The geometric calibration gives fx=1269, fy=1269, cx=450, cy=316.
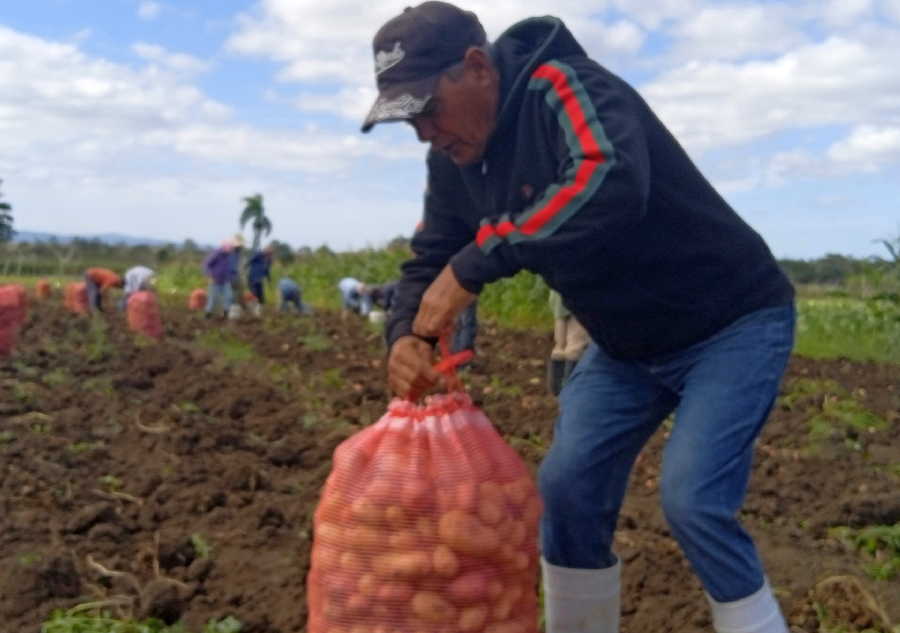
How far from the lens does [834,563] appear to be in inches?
176

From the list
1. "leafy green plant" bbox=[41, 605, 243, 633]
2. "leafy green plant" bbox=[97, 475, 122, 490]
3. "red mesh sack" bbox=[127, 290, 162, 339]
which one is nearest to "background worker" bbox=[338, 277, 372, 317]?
"red mesh sack" bbox=[127, 290, 162, 339]

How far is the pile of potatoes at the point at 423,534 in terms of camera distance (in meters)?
2.71

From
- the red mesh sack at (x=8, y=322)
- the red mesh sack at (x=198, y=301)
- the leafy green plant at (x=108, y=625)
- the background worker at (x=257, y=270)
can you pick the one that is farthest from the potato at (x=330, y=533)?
the red mesh sack at (x=198, y=301)

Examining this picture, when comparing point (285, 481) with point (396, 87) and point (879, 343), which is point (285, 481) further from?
point (879, 343)

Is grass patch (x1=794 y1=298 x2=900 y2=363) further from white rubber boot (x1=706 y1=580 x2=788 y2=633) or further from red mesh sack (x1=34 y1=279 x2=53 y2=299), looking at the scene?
red mesh sack (x1=34 y1=279 x2=53 y2=299)

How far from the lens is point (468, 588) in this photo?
2.72m

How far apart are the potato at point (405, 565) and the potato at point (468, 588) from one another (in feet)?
0.23

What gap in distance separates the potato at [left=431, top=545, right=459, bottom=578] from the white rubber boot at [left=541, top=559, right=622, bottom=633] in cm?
48

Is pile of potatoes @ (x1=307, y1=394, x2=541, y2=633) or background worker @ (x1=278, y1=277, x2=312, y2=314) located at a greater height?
background worker @ (x1=278, y1=277, x2=312, y2=314)

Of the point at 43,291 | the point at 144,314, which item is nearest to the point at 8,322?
the point at 144,314

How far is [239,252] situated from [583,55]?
15480 millimetres

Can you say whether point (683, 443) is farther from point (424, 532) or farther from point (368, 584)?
point (368, 584)

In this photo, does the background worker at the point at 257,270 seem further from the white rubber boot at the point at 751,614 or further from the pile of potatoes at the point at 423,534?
the white rubber boot at the point at 751,614

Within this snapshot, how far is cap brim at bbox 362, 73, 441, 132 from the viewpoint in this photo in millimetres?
2654
